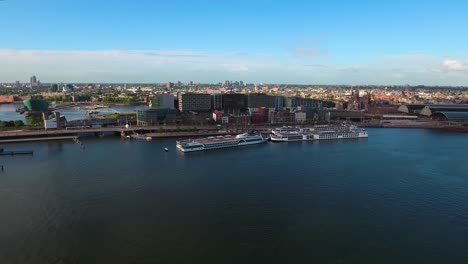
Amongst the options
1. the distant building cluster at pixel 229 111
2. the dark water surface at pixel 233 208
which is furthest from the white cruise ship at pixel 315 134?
the distant building cluster at pixel 229 111

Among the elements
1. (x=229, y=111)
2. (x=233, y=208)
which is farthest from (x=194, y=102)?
(x=233, y=208)

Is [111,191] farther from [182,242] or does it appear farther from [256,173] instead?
[256,173]

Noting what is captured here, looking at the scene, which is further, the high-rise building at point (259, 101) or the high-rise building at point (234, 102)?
the high-rise building at point (259, 101)

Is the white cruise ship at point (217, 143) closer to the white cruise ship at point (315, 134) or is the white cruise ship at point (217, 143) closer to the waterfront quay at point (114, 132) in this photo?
the white cruise ship at point (315, 134)

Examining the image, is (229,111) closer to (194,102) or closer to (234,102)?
(194,102)

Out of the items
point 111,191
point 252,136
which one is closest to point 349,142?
point 252,136

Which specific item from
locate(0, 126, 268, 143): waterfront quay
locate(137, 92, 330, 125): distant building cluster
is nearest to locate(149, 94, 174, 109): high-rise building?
locate(137, 92, 330, 125): distant building cluster
